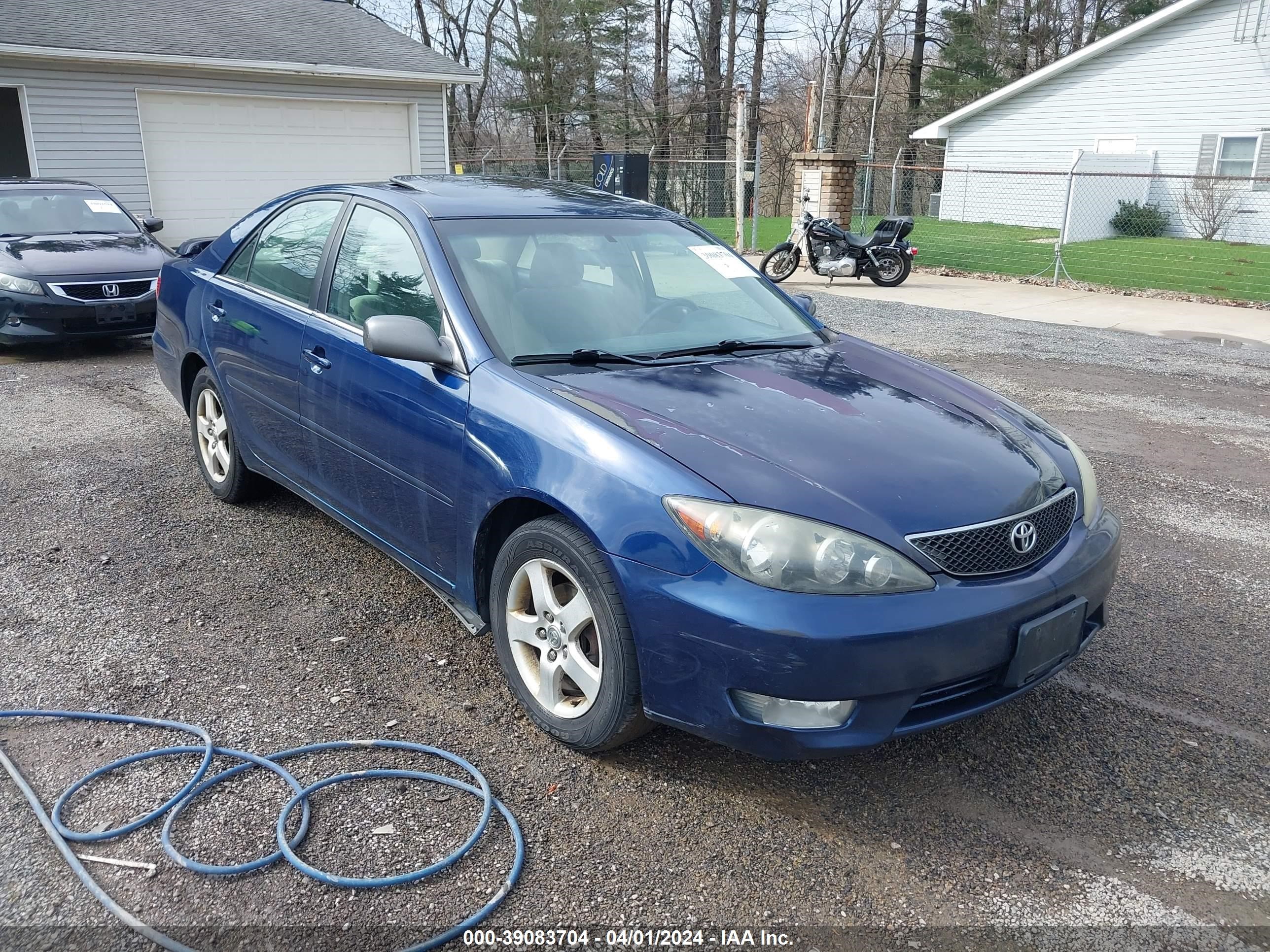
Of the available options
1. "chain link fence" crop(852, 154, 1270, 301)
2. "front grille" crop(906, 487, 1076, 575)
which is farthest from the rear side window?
"chain link fence" crop(852, 154, 1270, 301)

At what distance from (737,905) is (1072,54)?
26.6 meters

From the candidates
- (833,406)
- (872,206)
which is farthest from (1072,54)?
(833,406)

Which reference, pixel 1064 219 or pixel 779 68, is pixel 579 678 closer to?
pixel 1064 219

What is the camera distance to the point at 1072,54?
2416 cm

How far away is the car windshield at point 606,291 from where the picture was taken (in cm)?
339

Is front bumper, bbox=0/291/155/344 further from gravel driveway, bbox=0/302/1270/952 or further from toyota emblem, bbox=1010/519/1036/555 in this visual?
toyota emblem, bbox=1010/519/1036/555

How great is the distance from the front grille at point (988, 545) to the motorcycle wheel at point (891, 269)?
1229 cm

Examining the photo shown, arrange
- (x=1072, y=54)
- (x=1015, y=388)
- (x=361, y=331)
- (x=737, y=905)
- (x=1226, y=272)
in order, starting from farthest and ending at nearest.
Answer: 1. (x=1072, y=54)
2. (x=1226, y=272)
3. (x=1015, y=388)
4. (x=361, y=331)
5. (x=737, y=905)

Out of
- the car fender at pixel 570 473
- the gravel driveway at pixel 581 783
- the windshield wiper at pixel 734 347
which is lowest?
the gravel driveway at pixel 581 783

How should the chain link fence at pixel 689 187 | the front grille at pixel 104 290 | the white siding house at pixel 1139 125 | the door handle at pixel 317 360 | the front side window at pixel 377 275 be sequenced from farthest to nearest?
the chain link fence at pixel 689 187, the white siding house at pixel 1139 125, the front grille at pixel 104 290, the door handle at pixel 317 360, the front side window at pixel 377 275

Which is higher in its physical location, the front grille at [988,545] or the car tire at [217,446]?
the front grille at [988,545]

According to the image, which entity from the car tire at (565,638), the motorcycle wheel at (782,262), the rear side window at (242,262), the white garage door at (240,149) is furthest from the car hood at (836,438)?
the white garage door at (240,149)

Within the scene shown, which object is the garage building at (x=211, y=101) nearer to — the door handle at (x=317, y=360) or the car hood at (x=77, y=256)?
the car hood at (x=77, y=256)

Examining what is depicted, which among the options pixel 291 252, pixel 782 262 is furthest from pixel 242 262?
pixel 782 262
